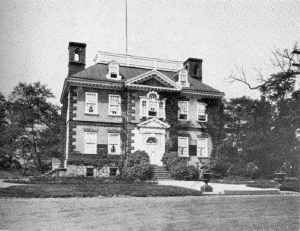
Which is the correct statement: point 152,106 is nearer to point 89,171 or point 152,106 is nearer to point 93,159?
point 93,159

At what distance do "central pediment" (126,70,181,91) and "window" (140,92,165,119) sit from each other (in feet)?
1.67

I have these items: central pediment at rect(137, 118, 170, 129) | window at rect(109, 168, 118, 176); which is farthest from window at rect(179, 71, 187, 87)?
window at rect(109, 168, 118, 176)

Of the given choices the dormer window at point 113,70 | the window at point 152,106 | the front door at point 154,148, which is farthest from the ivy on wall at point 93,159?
the dormer window at point 113,70

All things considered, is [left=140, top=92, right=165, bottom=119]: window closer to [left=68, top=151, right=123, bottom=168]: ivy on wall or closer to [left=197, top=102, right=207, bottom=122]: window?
[left=197, top=102, right=207, bottom=122]: window

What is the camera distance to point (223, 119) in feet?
→ 70.8

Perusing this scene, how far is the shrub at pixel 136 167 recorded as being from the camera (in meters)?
18.3

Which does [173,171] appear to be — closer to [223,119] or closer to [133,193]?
[223,119]

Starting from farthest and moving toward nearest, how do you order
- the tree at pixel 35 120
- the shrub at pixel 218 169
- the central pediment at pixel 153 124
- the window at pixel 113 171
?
the central pediment at pixel 153 124
the window at pixel 113 171
the shrub at pixel 218 169
the tree at pixel 35 120

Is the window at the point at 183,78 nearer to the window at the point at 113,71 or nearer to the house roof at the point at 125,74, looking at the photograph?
the house roof at the point at 125,74

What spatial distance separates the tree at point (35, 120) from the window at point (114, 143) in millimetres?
3778

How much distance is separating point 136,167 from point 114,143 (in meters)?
2.69

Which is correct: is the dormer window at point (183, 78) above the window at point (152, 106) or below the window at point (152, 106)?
above

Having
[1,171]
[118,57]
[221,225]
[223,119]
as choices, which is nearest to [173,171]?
[223,119]

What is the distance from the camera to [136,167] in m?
18.6
